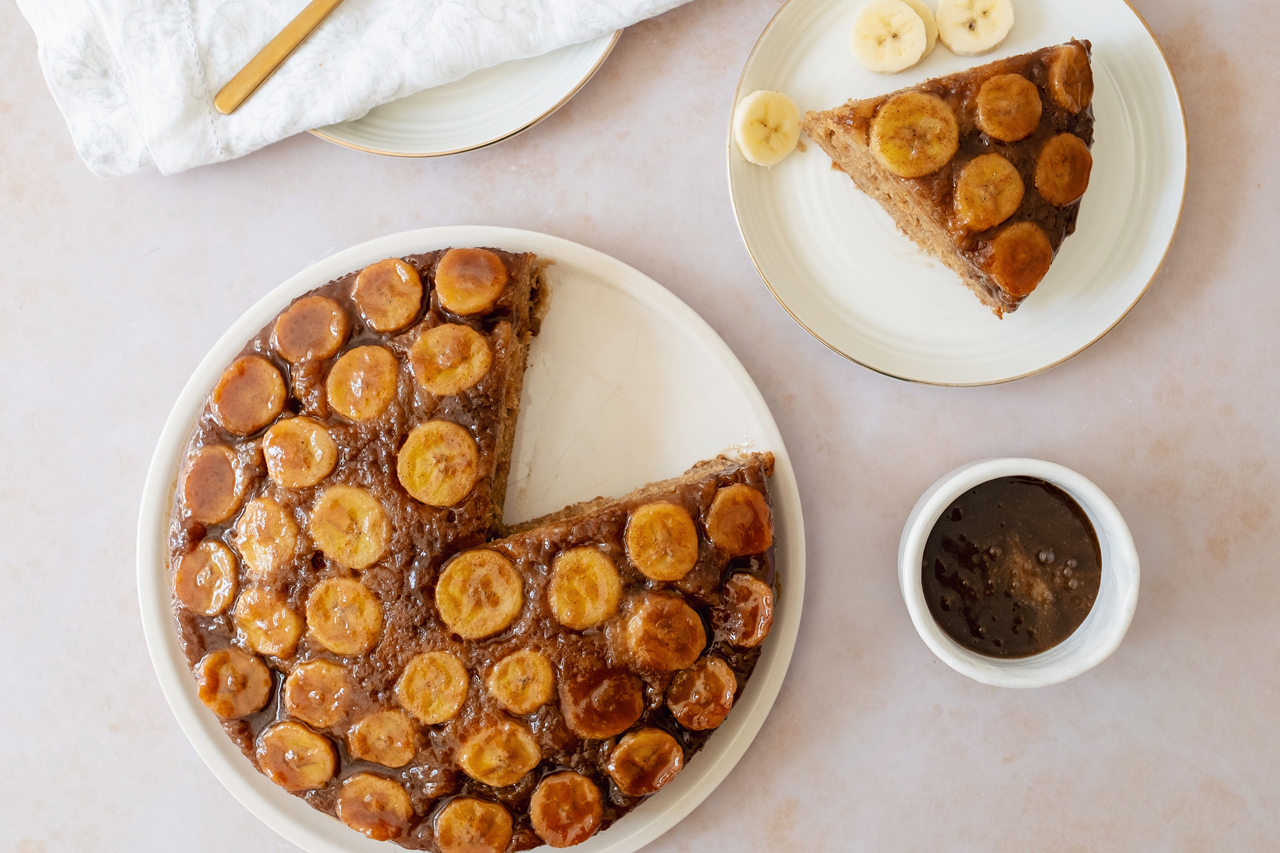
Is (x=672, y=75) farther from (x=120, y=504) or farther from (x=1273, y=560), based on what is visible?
(x=1273, y=560)

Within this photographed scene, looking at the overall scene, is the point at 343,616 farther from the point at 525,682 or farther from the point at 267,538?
the point at 525,682

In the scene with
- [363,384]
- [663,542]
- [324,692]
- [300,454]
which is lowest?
[324,692]

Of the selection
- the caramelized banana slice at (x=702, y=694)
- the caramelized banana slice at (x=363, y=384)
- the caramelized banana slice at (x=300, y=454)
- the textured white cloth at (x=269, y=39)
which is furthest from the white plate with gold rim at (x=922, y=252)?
the caramelized banana slice at (x=300, y=454)

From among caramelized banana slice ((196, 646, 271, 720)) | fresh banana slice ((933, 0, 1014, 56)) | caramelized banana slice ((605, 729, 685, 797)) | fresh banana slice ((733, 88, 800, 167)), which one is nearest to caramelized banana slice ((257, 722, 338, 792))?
caramelized banana slice ((196, 646, 271, 720))

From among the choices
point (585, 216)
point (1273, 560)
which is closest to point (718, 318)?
point (585, 216)

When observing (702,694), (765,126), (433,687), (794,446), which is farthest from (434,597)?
(765,126)

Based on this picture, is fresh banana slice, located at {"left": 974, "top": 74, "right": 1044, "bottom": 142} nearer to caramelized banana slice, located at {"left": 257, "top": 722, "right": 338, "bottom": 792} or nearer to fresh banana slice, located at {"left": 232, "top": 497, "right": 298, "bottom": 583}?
fresh banana slice, located at {"left": 232, "top": 497, "right": 298, "bottom": 583}

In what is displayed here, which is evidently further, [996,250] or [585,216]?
[585,216]
